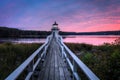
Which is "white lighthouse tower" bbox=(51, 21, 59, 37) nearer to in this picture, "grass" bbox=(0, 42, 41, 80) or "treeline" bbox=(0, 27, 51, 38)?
"grass" bbox=(0, 42, 41, 80)

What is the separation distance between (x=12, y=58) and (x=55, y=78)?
376cm

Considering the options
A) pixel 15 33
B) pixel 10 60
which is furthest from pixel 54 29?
→ pixel 15 33

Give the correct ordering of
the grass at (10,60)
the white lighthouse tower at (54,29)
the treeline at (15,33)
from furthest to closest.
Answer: the treeline at (15,33), the white lighthouse tower at (54,29), the grass at (10,60)

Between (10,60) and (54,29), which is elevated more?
(54,29)

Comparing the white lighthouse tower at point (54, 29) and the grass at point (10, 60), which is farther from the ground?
the white lighthouse tower at point (54, 29)

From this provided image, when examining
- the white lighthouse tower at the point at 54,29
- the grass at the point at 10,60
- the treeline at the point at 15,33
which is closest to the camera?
the grass at the point at 10,60

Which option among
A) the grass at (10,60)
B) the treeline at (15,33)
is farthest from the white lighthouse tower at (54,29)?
the treeline at (15,33)

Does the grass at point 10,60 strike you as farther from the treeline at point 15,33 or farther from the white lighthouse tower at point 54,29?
the treeline at point 15,33

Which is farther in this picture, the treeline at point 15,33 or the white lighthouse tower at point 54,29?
the treeline at point 15,33

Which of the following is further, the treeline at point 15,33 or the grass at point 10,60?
the treeline at point 15,33

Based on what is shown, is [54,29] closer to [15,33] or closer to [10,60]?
[10,60]

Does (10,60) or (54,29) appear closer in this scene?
(10,60)

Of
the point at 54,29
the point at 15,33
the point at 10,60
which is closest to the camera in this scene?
the point at 10,60

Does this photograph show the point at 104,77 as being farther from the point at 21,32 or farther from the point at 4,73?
the point at 21,32
